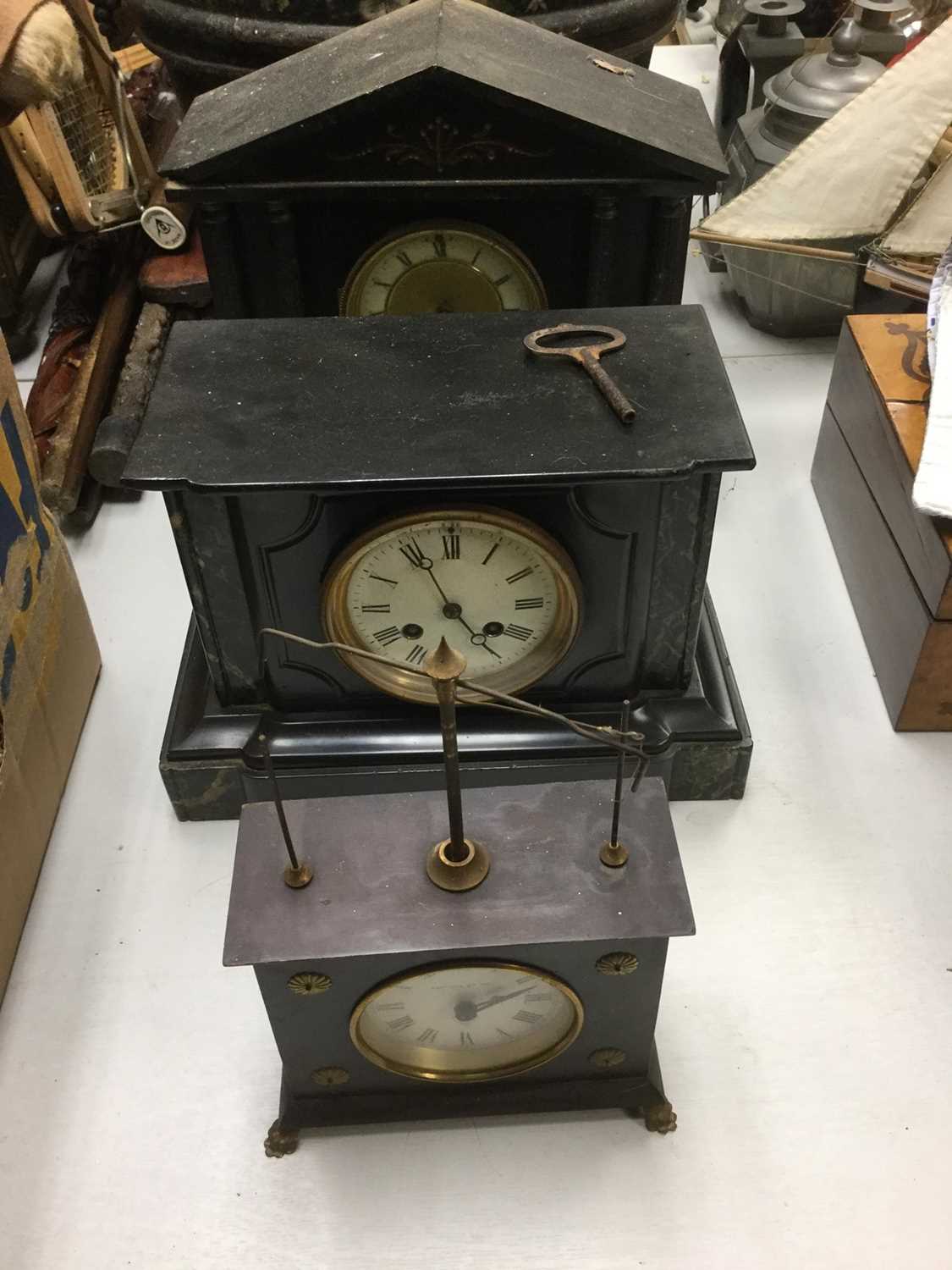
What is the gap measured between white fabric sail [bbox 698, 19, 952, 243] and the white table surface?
845 mm

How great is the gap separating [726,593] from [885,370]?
439mm

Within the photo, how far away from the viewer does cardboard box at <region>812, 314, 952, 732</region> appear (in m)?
1.61

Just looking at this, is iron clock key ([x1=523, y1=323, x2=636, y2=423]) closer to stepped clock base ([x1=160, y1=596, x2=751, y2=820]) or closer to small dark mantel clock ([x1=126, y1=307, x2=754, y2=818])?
small dark mantel clock ([x1=126, y1=307, x2=754, y2=818])

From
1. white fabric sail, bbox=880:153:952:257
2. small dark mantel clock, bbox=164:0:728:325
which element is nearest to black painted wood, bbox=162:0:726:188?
small dark mantel clock, bbox=164:0:728:325

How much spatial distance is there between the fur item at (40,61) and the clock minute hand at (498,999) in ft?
4.86

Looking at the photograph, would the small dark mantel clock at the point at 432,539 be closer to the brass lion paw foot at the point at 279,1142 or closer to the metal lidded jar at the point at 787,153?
the brass lion paw foot at the point at 279,1142

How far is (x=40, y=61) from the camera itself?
171 cm

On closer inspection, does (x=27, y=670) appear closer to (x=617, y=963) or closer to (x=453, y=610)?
(x=453, y=610)

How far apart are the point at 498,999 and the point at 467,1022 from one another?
0.19ft

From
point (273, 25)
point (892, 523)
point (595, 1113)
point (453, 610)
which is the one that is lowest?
point (595, 1113)

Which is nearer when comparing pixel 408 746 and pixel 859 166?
pixel 408 746

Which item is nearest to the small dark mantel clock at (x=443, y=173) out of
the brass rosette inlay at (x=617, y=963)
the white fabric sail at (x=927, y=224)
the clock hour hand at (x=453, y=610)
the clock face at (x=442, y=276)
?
the clock face at (x=442, y=276)

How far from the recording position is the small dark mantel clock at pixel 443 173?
1.64m

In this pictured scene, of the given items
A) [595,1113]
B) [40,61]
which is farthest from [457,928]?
[40,61]
